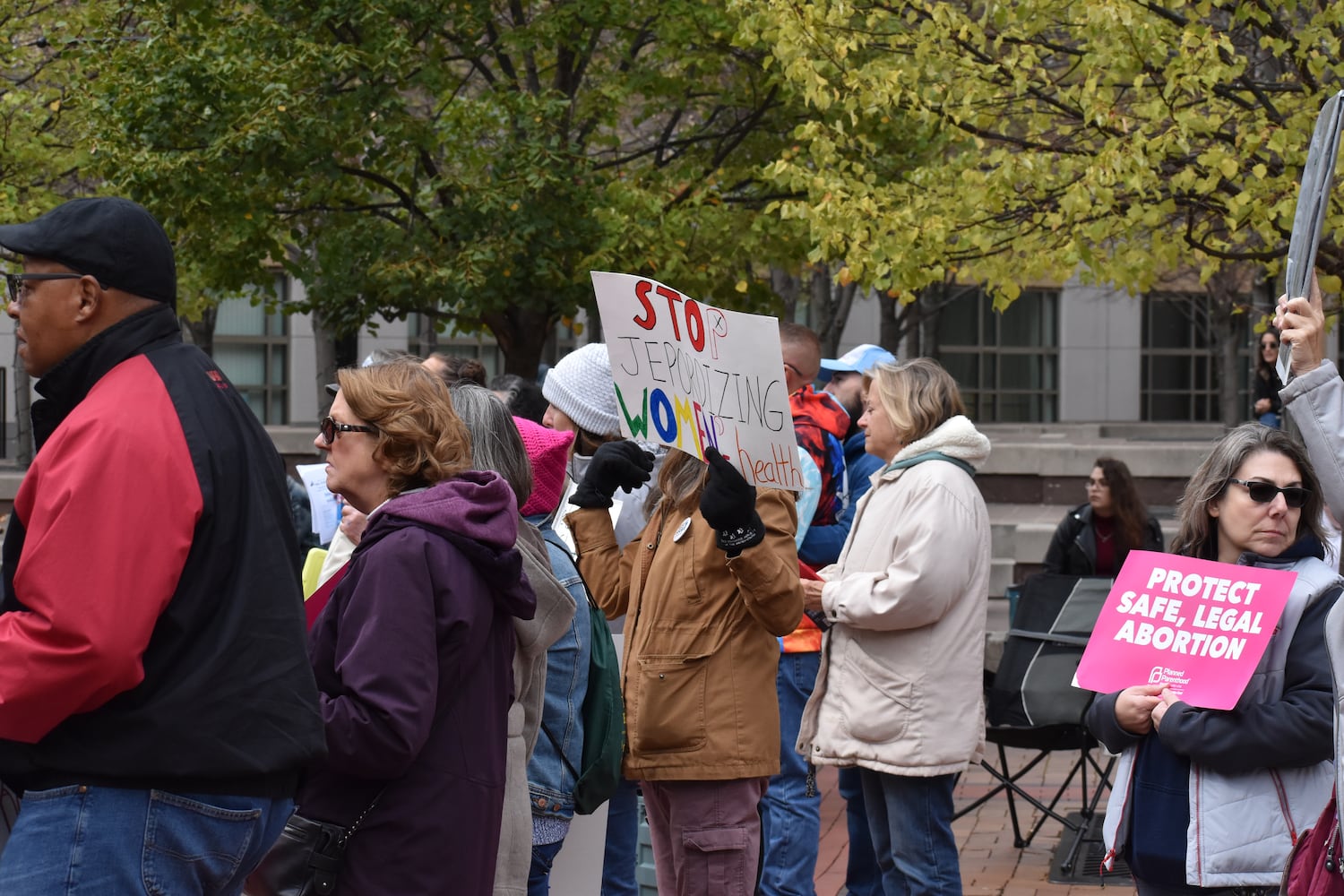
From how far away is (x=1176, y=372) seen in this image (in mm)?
43594

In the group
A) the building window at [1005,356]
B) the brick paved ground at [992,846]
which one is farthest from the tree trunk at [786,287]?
the brick paved ground at [992,846]

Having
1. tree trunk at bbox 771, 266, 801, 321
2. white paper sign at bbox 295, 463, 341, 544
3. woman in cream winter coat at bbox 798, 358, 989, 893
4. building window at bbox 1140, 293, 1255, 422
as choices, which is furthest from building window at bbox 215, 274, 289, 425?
woman in cream winter coat at bbox 798, 358, 989, 893

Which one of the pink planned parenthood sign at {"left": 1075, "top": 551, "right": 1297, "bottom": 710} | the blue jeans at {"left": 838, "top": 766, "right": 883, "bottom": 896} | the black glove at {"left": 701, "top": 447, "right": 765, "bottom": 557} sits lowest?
the blue jeans at {"left": 838, "top": 766, "right": 883, "bottom": 896}

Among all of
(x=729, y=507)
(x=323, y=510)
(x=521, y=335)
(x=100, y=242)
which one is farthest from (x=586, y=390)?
(x=521, y=335)

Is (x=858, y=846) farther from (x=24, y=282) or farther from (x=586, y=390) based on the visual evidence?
(x=24, y=282)

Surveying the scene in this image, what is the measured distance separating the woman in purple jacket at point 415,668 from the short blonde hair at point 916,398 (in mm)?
2184

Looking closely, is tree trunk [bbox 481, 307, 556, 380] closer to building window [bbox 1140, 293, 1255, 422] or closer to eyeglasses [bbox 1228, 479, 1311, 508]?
eyeglasses [bbox 1228, 479, 1311, 508]

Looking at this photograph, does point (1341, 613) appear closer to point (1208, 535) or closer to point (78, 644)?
point (1208, 535)

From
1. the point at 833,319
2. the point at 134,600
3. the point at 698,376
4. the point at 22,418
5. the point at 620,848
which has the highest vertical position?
the point at 833,319

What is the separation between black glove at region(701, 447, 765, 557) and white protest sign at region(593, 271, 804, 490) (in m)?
0.06

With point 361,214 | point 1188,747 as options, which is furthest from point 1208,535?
point 361,214

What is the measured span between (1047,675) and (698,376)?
3.16 metres

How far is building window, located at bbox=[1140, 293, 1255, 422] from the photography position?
42781mm

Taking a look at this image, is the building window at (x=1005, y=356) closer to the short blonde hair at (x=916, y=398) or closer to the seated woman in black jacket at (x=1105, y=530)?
the seated woman in black jacket at (x=1105, y=530)
